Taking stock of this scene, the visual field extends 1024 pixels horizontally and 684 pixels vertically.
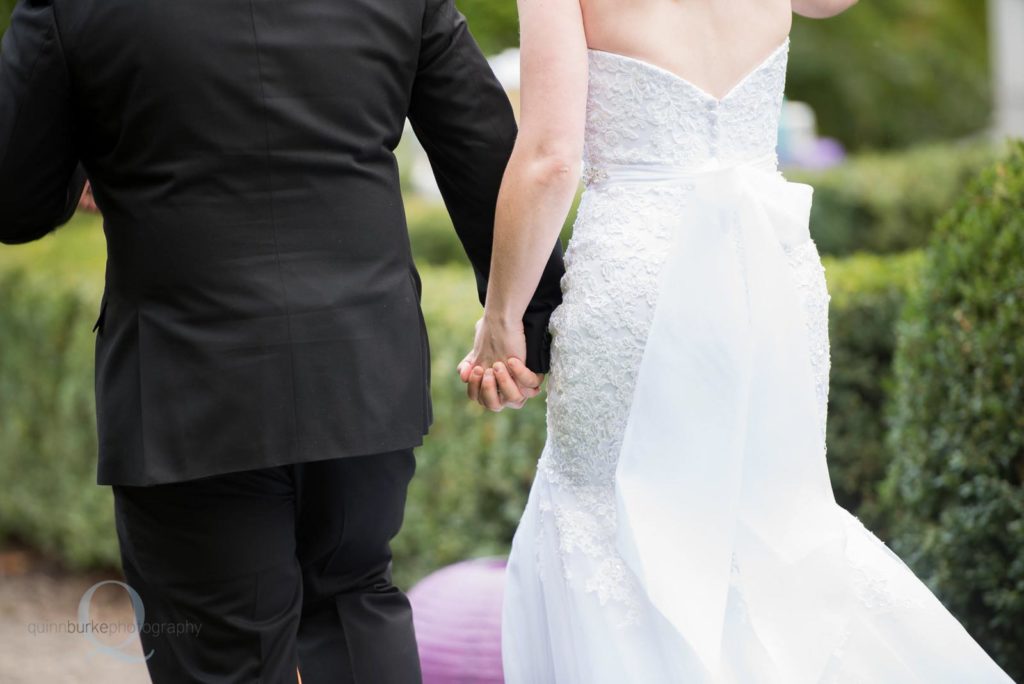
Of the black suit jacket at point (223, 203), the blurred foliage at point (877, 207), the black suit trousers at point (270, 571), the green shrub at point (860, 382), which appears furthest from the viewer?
the blurred foliage at point (877, 207)

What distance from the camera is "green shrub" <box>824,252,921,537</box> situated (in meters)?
4.43

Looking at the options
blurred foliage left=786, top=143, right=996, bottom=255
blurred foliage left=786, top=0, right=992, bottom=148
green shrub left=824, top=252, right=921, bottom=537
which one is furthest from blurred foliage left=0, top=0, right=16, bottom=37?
blurred foliage left=786, top=0, right=992, bottom=148

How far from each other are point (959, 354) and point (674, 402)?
1.32 metres

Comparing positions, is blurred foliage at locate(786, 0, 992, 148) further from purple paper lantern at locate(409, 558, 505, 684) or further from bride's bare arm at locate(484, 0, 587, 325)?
bride's bare arm at locate(484, 0, 587, 325)

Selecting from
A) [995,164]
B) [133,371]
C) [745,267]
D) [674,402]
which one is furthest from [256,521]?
[995,164]

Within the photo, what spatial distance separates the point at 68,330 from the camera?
5707 mm

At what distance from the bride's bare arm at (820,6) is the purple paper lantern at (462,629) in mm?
1539

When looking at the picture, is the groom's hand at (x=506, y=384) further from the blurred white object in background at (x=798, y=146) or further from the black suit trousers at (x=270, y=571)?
the blurred white object in background at (x=798, y=146)

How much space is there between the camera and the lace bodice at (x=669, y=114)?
8.00 feet

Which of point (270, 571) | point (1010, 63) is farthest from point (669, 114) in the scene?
point (1010, 63)

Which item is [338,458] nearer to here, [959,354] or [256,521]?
[256,521]

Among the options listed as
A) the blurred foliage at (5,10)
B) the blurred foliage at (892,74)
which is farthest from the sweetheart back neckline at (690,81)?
the blurred foliage at (892,74)

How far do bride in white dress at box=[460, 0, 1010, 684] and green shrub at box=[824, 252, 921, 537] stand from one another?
1916 mm

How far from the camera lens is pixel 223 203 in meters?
2.27
